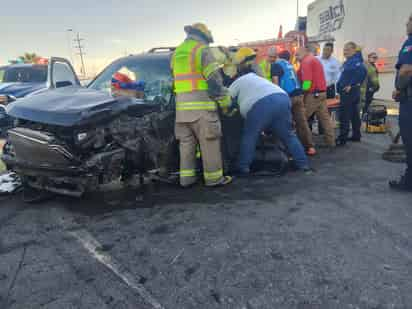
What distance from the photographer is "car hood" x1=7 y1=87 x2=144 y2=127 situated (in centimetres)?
295

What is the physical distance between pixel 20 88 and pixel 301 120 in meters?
6.27

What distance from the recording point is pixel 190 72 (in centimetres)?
350

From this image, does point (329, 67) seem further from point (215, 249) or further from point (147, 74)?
point (215, 249)

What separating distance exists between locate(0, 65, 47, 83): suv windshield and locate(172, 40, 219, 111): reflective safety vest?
19.5 ft

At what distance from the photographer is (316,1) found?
46.9ft

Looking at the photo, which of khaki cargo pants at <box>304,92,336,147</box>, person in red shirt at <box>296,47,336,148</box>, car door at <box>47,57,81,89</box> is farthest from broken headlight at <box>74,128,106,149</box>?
khaki cargo pants at <box>304,92,336,147</box>

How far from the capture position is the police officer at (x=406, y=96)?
3.25m

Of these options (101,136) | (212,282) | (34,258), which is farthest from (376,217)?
(34,258)

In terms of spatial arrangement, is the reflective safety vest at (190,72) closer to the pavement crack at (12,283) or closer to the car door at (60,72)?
the pavement crack at (12,283)

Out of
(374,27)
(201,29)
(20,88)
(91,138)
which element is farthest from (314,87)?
(374,27)

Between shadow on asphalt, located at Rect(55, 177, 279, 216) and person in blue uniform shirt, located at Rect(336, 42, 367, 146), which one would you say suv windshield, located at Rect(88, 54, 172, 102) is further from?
person in blue uniform shirt, located at Rect(336, 42, 367, 146)

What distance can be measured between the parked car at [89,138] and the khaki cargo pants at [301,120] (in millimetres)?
2488

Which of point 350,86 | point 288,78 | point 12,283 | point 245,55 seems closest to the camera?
point 12,283

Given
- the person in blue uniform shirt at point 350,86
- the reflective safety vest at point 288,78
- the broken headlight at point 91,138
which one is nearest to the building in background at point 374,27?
the person in blue uniform shirt at point 350,86
